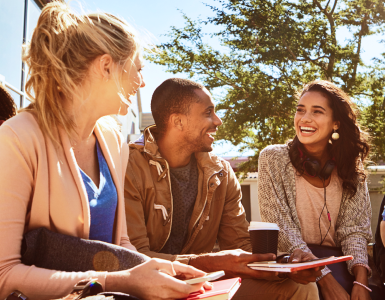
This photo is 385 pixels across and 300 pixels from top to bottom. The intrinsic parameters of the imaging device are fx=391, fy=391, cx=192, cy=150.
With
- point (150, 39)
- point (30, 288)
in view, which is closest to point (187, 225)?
point (150, 39)

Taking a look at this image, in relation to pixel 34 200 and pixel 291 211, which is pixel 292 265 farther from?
pixel 291 211

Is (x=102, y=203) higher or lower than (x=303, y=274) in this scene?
higher

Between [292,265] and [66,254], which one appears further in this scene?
[292,265]

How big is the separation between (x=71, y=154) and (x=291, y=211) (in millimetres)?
2145

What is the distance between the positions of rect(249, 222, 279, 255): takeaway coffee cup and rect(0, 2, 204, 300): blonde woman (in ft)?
2.34

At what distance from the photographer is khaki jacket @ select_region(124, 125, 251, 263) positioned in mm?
2838

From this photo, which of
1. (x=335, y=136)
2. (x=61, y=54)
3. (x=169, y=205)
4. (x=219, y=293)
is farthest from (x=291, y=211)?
(x=61, y=54)

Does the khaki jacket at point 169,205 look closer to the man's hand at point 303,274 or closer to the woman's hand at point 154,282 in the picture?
the man's hand at point 303,274

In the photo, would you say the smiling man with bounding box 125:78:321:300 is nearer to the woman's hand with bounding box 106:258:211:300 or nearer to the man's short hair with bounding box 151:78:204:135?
the man's short hair with bounding box 151:78:204:135

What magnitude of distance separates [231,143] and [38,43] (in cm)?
861

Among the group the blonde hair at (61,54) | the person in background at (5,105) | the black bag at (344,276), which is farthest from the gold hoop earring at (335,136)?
the person in background at (5,105)

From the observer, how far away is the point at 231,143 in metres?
10.3

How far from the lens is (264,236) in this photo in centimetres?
220

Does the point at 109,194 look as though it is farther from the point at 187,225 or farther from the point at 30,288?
the point at 187,225
